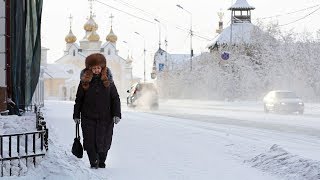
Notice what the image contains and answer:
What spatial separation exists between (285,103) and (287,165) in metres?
23.7

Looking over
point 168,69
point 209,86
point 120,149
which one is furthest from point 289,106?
point 168,69

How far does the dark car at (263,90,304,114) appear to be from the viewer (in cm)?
3234

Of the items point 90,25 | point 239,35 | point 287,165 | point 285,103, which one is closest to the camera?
point 287,165

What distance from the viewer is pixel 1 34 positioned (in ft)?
56.0

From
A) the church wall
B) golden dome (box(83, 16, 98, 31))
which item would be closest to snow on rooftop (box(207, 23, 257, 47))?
golden dome (box(83, 16, 98, 31))

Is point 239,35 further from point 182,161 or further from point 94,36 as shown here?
point 182,161

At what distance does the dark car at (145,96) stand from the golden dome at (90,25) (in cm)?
6722

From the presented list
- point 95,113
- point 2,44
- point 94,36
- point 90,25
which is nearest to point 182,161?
point 95,113

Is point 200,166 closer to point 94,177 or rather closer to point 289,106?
point 94,177

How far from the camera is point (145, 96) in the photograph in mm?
37094

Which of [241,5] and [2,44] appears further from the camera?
[241,5]

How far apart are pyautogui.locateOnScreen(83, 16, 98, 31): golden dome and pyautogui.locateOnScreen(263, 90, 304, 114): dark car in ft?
240

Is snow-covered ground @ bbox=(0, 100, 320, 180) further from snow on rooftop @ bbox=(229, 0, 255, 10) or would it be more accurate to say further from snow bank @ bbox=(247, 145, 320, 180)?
snow on rooftop @ bbox=(229, 0, 255, 10)

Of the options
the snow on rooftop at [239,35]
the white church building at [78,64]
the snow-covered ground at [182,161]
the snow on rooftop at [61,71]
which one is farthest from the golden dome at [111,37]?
the snow-covered ground at [182,161]
